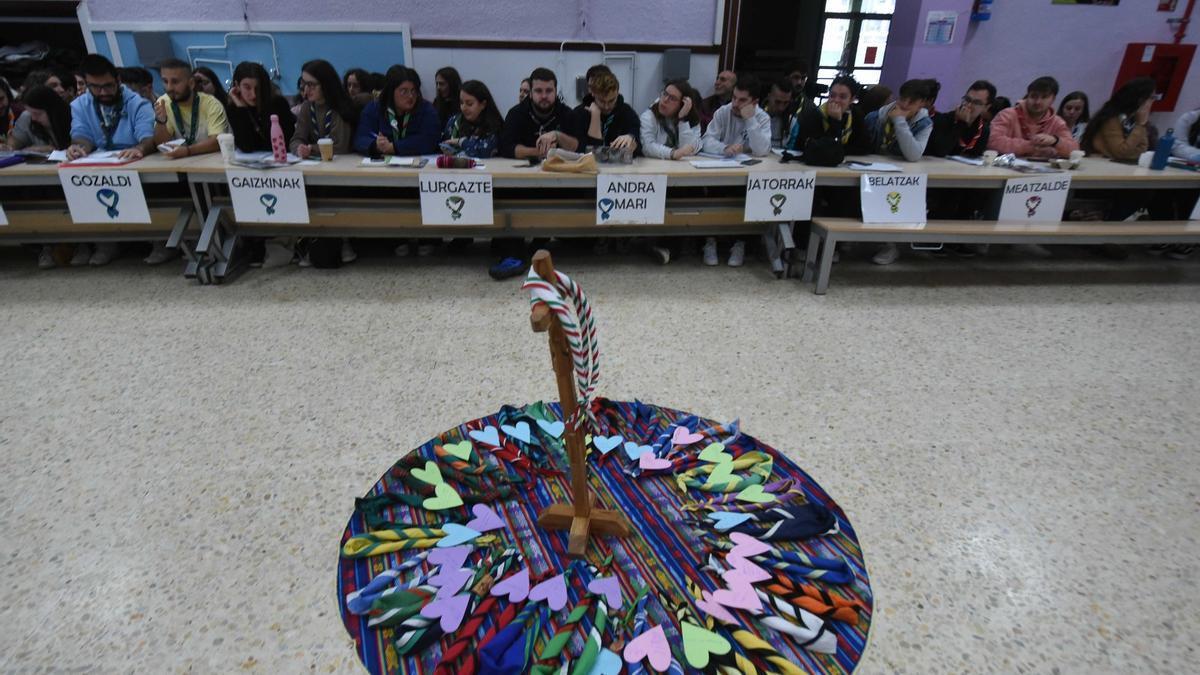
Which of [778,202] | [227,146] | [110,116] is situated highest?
[110,116]

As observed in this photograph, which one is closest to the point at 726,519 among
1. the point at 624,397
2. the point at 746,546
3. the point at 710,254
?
the point at 746,546

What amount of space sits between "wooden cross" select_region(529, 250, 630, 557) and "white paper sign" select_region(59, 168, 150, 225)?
8.43 ft

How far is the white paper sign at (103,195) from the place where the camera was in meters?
2.76

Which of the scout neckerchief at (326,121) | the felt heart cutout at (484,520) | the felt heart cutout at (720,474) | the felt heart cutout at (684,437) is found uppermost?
the scout neckerchief at (326,121)

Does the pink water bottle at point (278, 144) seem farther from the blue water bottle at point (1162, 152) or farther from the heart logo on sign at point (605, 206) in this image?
the blue water bottle at point (1162, 152)

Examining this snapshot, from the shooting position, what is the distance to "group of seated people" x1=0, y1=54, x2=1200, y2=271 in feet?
10.3

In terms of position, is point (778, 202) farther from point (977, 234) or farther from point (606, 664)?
point (606, 664)

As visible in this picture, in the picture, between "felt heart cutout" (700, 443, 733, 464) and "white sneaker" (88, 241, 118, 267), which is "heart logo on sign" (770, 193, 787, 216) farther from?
"white sneaker" (88, 241, 118, 267)

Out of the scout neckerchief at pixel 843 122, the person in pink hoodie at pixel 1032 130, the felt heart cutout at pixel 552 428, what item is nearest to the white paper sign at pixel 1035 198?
the person in pink hoodie at pixel 1032 130

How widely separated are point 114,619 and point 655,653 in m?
1.13

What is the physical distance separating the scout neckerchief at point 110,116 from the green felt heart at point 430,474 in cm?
286

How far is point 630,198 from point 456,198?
2.73 feet

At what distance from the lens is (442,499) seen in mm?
1591

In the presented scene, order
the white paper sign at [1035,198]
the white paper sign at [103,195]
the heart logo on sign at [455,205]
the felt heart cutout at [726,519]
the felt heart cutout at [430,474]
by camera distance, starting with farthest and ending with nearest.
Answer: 1. the white paper sign at [1035,198]
2. the heart logo on sign at [455,205]
3. the white paper sign at [103,195]
4. the felt heart cutout at [430,474]
5. the felt heart cutout at [726,519]
